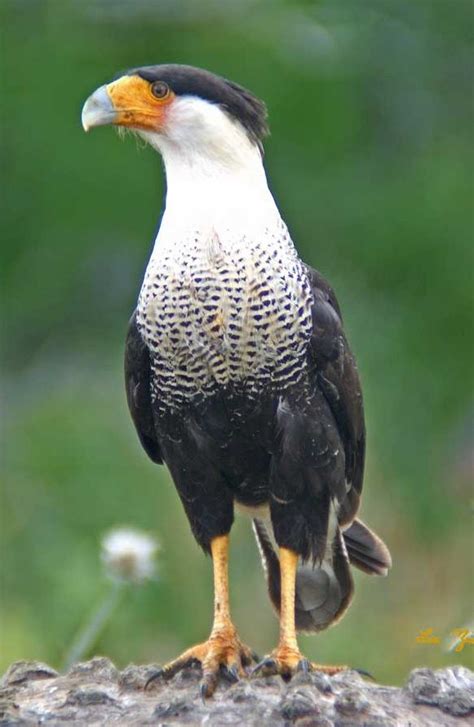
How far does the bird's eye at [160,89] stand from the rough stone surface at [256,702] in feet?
6.42

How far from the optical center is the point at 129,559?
24.1ft

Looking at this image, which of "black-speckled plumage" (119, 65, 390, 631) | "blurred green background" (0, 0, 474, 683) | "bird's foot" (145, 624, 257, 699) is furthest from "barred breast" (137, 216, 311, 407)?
"blurred green background" (0, 0, 474, 683)

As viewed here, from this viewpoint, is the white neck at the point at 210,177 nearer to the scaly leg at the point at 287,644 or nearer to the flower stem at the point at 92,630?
the scaly leg at the point at 287,644

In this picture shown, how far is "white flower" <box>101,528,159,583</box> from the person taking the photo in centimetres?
730

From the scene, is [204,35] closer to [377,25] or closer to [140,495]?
[377,25]

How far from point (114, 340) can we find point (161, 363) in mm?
9023

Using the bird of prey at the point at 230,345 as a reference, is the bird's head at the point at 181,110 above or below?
above

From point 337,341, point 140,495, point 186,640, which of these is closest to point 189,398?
point 337,341

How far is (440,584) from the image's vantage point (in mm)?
10789

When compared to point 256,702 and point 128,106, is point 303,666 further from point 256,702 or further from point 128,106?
point 128,106

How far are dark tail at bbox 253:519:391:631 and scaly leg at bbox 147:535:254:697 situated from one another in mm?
368

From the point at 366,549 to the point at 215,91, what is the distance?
1.80 m

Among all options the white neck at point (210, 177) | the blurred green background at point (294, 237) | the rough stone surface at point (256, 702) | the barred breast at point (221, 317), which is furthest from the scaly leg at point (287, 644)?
the blurred green background at point (294, 237)

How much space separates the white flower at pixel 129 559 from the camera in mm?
7297
